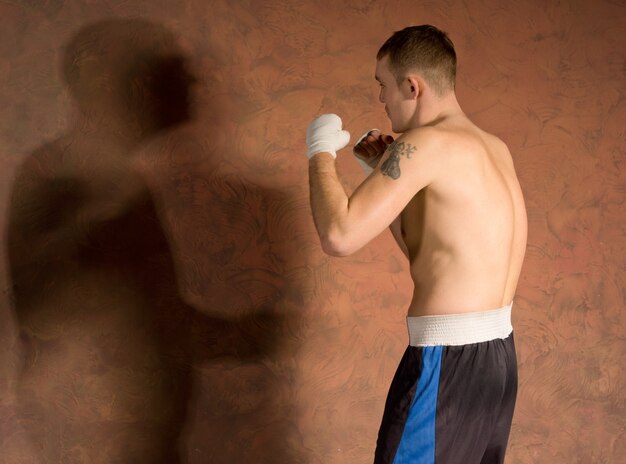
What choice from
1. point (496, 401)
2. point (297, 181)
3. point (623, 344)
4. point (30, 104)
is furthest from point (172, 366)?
point (623, 344)

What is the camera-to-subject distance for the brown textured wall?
71.1 inches

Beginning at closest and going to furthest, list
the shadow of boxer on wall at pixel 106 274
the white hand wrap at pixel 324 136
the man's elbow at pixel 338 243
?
the man's elbow at pixel 338 243
the white hand wrap at pixel 324 136
the shadow of boxer on wall at pixel 106 274

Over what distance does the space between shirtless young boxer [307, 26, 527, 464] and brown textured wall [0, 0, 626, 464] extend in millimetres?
636

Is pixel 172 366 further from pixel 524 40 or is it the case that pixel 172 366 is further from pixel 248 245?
pixel 524 40

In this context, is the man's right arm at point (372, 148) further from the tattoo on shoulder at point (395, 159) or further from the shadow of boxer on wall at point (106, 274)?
the shadow of boxer on wall at point (106, 274)

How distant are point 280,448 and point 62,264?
846mm

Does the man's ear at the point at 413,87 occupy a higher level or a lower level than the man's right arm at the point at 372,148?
higher

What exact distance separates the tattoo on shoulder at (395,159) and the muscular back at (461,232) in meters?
0.07

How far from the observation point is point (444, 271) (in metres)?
1.27

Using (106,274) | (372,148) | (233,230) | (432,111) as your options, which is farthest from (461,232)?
(106,274)

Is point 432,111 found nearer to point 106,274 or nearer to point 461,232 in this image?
point 461,232

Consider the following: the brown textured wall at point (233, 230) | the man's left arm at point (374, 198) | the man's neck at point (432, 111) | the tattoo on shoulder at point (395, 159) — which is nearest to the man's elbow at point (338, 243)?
the man's left arm at point (374, 198)

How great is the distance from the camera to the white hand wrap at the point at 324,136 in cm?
136

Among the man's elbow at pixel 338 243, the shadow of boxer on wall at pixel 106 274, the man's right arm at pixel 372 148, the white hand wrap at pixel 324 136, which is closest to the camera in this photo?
the man's elbow at pixel 338 243
